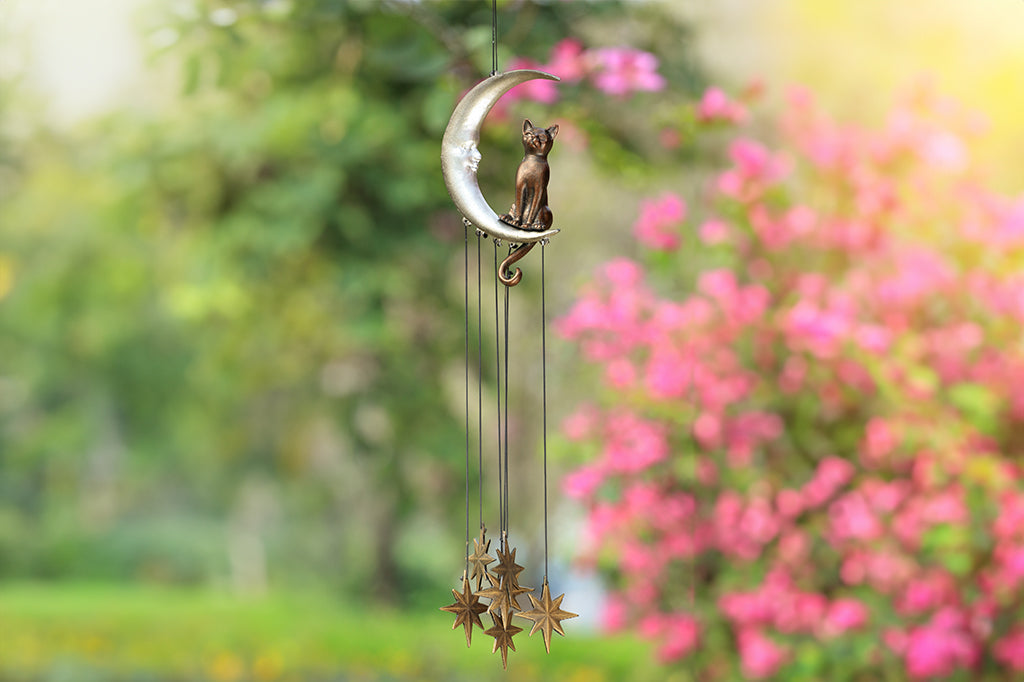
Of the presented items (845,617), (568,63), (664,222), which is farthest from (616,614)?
(568,63)

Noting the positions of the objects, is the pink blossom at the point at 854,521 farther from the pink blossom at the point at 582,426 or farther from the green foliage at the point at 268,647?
the green foliage at the point at 268,647

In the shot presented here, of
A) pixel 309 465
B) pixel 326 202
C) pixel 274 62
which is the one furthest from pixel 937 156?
pixel 309 465

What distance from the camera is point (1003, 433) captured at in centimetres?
221

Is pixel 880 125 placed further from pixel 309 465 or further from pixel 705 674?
→ pixel 309 465

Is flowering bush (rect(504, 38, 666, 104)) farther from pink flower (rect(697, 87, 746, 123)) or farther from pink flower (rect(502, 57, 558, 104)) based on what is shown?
pink flower (rect(697, 87, 746, 123))

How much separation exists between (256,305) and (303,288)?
Result: 192 mm

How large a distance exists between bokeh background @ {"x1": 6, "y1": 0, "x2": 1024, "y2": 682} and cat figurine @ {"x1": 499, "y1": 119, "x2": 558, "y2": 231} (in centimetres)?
60

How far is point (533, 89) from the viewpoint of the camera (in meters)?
1.92

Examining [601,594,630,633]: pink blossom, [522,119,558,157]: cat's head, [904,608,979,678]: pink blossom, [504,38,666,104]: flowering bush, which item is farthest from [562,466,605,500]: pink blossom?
[522,119,558,157]: cat's head

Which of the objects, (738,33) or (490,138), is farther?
(738,33)

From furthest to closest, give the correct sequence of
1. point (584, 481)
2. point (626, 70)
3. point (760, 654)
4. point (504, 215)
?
point (584, 481)
point (760, 654)
point (626, 70)
point (504, 215)

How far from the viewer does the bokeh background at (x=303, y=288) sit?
2.30m

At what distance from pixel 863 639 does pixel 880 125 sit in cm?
175

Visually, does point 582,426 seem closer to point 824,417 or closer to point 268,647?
point 824,417
